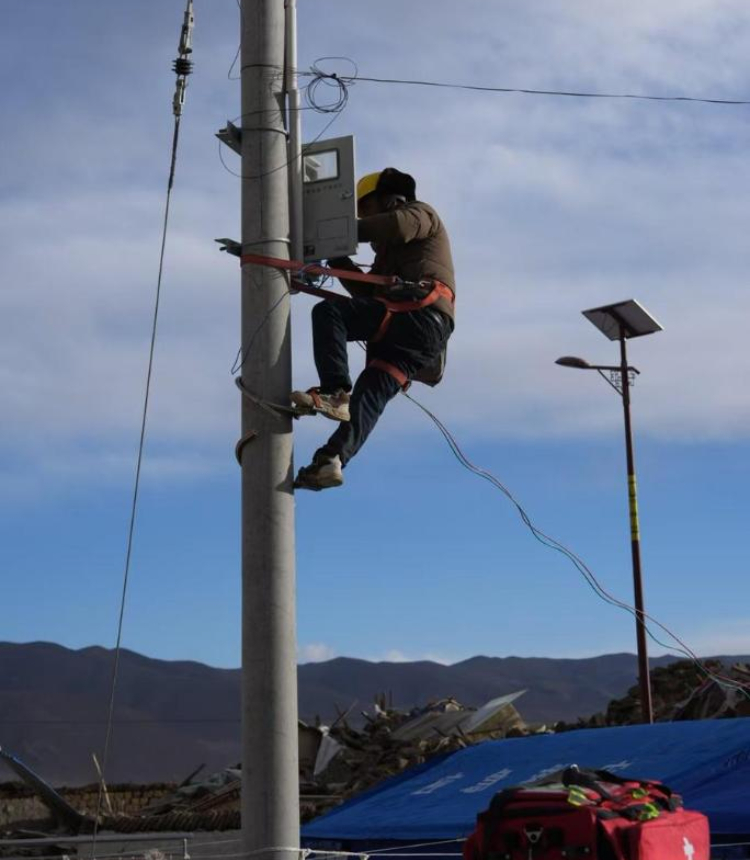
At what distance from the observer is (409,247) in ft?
23.9

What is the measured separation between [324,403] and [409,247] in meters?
1.40

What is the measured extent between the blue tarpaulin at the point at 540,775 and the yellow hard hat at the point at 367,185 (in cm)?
441

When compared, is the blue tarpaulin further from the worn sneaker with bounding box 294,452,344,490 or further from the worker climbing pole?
the worn sneaker with bounding box 294,452,344,490

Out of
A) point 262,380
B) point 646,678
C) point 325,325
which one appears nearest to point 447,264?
point 325,325

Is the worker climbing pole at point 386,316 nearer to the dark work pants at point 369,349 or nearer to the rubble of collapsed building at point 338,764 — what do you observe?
the dark work pants at point 369,349

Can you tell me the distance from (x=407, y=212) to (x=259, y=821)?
10.9 ft

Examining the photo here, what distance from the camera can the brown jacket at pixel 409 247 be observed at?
23.1 feet

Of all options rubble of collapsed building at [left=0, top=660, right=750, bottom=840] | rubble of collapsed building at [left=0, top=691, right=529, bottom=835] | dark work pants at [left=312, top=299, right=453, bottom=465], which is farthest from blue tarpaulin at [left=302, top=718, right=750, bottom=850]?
rubble of collapsed building at [left=0, top=691, right=529, bottom=835]

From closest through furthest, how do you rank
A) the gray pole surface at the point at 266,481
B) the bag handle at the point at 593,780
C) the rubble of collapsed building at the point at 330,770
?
the bag handle at the point at 593,780
the gray pole surface at the point at 266,481
the rubble of collapsed building at the point at 330,770

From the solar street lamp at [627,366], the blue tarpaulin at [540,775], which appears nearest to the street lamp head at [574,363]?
the solar street lamp at [627,366]

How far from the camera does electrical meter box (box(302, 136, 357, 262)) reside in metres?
6.56

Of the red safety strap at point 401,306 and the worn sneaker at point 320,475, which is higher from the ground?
the red safety strap at point 401,306

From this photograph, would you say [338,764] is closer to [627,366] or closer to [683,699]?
[683,699]

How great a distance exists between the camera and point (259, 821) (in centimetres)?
563
